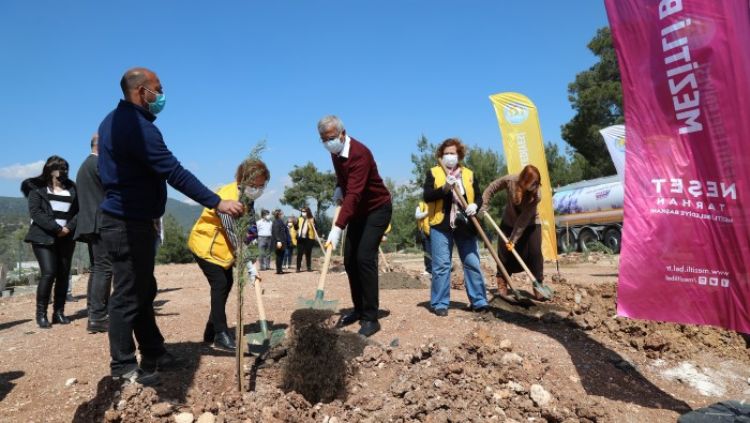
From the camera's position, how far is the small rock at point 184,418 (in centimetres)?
255

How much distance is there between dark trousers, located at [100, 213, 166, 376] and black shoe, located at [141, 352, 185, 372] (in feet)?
1.34

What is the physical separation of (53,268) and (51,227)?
44cm

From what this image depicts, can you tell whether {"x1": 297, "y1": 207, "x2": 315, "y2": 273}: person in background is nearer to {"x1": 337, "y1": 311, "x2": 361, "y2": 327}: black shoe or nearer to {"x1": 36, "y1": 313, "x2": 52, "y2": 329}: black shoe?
{"x1": 36, "y1": 313, "x2": 52, "y2": 329}: black shoe

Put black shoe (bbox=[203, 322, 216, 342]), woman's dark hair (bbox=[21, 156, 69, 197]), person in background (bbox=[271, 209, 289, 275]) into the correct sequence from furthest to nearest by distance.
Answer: person in background (bbox=[271, 209, 289, 275]) → woman's dark hair (bbox=[21, 156, 69, 197]) → black shoe (bbox=[203, 322, 216, 342])

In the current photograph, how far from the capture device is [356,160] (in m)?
4.02

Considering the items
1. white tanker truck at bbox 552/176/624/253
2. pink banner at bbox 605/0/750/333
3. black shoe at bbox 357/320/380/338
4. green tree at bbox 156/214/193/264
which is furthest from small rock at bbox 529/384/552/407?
green tree at bbox 156/214/193/264

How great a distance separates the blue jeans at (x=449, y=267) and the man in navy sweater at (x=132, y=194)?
2.54 meters

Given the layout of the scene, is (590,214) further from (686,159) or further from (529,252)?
(686,159)

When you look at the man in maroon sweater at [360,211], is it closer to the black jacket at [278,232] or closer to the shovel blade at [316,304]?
the shovel blade at [316,304]

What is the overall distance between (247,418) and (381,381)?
95 centimetres

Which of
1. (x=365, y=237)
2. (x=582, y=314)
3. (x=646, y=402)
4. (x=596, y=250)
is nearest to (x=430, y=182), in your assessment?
(x=365, y=237)

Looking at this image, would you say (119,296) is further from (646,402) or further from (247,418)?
(646,402)

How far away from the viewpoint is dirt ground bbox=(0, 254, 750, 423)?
273 centimetres

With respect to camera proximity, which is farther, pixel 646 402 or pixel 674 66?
pixel 646 402
